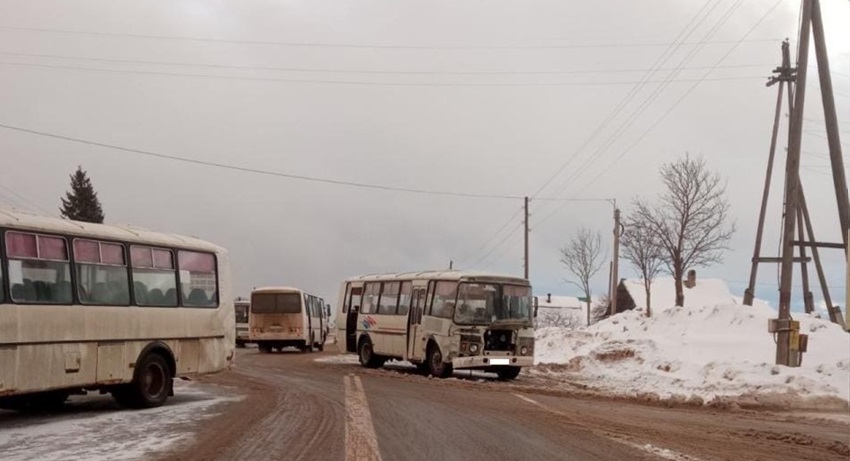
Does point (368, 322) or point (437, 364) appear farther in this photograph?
point (368, 322)

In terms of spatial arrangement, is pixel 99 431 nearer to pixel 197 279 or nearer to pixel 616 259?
pixel 197 279

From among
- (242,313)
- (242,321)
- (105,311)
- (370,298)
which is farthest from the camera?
(242,313)

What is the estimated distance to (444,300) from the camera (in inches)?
818

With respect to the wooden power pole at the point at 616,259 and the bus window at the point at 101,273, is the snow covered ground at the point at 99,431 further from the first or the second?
the wooden power pole at the point at 616,259

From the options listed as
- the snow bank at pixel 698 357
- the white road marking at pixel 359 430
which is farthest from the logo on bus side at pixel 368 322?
the white road marking at pixel 359 430

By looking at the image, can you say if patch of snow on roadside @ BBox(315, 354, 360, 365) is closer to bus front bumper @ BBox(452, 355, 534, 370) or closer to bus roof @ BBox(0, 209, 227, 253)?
bus front bumper @ BBox(452, 355, 534, 370)

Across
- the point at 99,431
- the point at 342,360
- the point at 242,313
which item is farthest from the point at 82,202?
the point at 99,431

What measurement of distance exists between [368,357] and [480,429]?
14.8 meters

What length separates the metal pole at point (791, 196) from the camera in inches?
733

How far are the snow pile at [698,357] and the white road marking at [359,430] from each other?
6415 mm

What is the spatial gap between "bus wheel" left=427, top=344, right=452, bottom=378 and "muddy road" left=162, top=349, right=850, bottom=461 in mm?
3945

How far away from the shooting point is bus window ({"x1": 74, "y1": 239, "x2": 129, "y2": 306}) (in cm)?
1153

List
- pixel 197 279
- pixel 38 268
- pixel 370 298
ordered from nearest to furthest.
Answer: pixel 38 268, pixel 197 279, pixel 370 298

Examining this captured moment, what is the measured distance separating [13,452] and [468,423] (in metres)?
5.61
